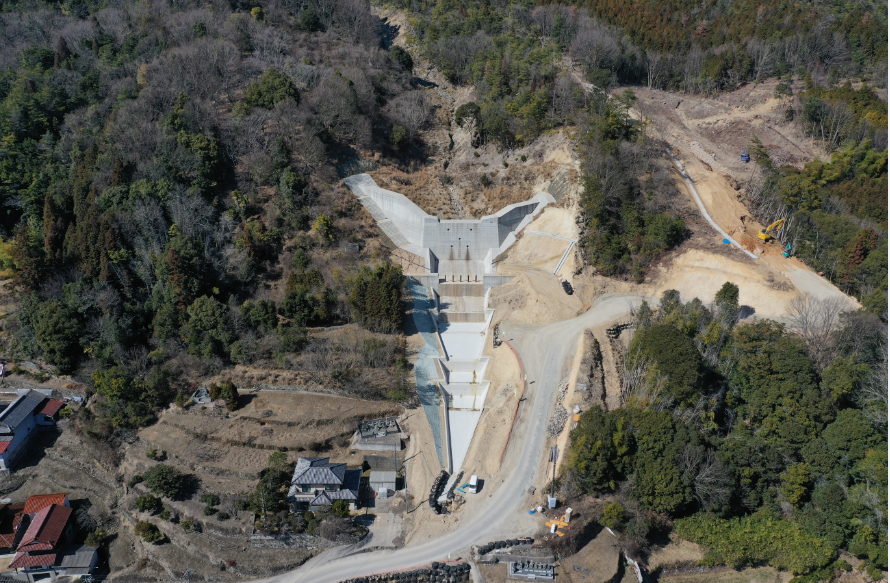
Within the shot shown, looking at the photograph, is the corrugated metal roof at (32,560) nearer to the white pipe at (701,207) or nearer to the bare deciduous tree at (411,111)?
the bare deciduous tree at (411,111)

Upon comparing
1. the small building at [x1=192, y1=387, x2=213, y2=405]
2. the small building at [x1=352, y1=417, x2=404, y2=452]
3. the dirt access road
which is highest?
the dirt access road

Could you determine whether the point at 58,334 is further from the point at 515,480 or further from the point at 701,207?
the point at 701,207

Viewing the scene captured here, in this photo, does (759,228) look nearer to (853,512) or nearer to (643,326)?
(643,326)

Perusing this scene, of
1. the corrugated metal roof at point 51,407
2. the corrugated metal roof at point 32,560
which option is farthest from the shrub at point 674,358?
the corrugated metal roof at point 51,407

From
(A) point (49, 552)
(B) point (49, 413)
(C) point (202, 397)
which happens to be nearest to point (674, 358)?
(C) point (202, 397)

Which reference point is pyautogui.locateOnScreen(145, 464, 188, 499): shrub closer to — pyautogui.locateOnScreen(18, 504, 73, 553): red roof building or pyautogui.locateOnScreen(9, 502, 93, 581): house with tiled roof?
pyautogui.locateOnScreen(9, 502, 93, 581): house with tiled roof

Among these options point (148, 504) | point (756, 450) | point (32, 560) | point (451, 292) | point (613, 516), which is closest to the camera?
point (613, 516)

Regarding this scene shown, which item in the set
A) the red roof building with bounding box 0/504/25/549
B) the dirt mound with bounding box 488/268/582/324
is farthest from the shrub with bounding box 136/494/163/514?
the dirt mound with bounding box 488/268/582/324
